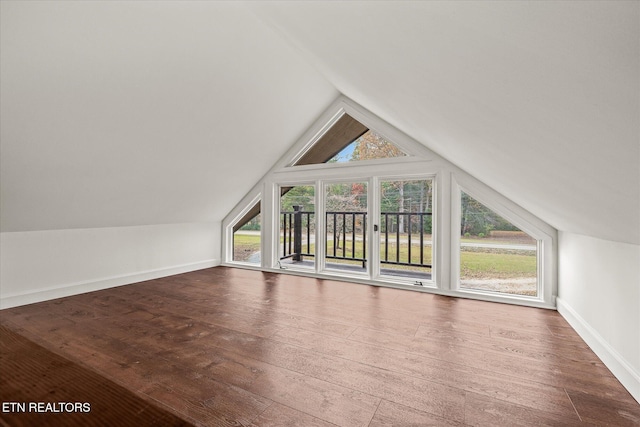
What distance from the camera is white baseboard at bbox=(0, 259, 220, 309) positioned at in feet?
10.0

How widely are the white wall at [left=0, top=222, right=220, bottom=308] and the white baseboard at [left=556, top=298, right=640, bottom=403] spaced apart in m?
5.02

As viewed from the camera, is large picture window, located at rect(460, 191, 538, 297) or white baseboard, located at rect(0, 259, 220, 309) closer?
white baseboard, located at rect(0, 259, 220, 309)

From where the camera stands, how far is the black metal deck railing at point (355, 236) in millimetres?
3875

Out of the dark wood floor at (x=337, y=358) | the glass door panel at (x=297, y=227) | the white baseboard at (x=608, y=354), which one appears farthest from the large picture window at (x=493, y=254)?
the glass door panel at (x=297, y=227)

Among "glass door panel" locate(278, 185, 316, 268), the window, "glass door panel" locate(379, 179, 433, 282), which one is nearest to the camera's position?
"glass door panel" locate(379, 179, 433, 282)

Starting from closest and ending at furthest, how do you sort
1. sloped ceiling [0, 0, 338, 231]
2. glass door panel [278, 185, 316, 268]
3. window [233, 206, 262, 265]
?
sloped ceiling [0, 0, 338, 231], glass door panel [278, 185, 316, 268], window [233, 206, 262, 265]

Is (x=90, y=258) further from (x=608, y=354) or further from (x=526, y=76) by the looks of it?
(x=608, y=354)

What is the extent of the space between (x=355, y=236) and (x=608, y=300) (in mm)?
2822

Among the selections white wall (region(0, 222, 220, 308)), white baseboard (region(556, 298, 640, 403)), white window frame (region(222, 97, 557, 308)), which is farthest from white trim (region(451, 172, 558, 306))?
white wall (region(0, 222, 220, 308))

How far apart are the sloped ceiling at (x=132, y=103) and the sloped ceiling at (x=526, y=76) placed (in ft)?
2.73

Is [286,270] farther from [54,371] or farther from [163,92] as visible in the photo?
[54,371]

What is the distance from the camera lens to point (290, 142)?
4.48 meters

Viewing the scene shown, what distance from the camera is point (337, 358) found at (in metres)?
1.95

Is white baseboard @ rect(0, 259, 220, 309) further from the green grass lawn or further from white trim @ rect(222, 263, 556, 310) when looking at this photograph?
the green grass lawn
